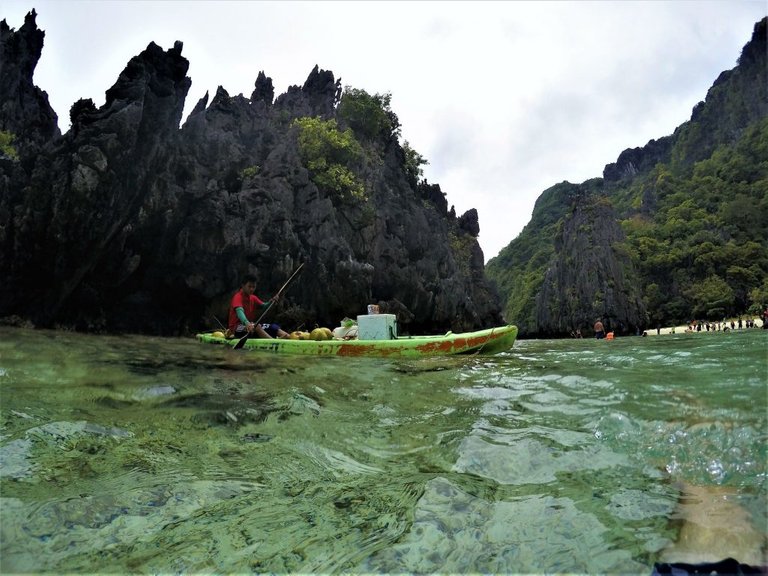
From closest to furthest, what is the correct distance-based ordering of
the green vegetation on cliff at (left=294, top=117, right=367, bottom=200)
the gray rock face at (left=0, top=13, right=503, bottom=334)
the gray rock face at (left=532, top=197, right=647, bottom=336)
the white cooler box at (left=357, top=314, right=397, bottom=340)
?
the white cooler box at (left=357, top=314, right=397, bottom=340)
the gray rock face at (left=0, top=13, right=503, bottom=334)
the green vegetation on cliff at (left=294, top=117, right=367, bottom=200)
the gray rock face at (left=532, top=197, right=647, bottom=336)

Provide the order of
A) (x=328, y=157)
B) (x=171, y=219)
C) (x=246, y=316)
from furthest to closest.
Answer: (x=328, y=157)
(x=171, y=219)
(x=246, y=316)

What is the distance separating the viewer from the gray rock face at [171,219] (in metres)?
17.5

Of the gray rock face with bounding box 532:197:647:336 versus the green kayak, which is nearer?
the green kayak

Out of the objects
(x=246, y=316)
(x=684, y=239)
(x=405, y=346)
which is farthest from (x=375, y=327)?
(x=684, y=239)

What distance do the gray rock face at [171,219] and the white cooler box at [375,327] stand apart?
42.2 feet

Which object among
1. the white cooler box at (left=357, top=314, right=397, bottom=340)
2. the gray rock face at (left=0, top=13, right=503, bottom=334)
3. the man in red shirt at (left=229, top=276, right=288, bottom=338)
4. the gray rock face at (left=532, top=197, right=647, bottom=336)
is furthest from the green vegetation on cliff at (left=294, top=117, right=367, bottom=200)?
the gray rock face at (left=532, top=197, right=647, bottom=336)

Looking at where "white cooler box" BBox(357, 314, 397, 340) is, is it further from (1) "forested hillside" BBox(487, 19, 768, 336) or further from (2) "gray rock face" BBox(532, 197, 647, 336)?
(1) "forested hillside" BBox(487, 19, 768, 336)

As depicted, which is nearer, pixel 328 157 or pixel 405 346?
pixel 405 346

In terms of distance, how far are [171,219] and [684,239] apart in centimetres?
7786

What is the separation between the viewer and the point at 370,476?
271 cm

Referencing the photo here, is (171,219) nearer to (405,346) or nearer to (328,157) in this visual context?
(328,157)

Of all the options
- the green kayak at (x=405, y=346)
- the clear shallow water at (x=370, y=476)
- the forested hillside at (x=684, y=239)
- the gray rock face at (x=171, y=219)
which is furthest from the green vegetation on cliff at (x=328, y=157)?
the forested hillside at (x=684, y=239)

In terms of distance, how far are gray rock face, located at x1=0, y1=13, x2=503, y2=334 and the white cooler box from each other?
1285cm

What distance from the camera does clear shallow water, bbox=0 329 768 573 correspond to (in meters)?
1.75
